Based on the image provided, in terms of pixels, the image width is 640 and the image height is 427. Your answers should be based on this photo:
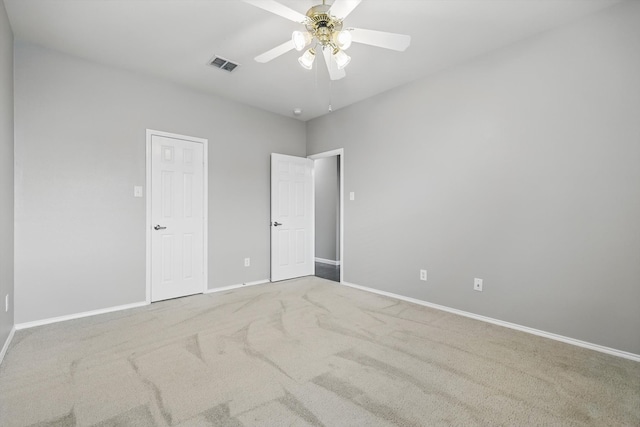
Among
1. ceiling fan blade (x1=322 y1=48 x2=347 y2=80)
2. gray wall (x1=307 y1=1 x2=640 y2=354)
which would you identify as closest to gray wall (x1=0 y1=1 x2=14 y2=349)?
ceiling fan blade (x1=322 y1=48 x2=347 y2=80)

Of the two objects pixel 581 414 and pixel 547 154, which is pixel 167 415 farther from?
pixel 547 154

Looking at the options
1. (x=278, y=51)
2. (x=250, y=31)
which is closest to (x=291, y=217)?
(x=250, y=31)

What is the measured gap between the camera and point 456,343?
2441 mm

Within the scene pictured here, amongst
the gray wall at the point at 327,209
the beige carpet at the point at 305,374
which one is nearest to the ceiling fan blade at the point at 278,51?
the beige carpet at the point at 305,374

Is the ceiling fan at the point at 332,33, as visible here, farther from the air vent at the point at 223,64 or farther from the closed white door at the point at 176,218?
the closed white door at the point at 176,218

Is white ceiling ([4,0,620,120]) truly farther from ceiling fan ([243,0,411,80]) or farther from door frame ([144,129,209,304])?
door frame ([144,129,209,304])

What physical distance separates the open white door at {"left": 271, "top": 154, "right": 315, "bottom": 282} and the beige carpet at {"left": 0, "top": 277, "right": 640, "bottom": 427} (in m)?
1.68

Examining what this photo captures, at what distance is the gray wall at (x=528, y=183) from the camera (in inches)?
88.8

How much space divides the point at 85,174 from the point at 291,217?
265 centimetres

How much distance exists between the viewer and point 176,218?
3.71 meters

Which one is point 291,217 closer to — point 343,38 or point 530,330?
point 343,38

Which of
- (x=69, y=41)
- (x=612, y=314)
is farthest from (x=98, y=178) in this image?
(x=612, y=314)

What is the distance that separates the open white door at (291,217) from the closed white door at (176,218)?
43.1 inches

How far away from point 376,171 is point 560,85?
200 cm
